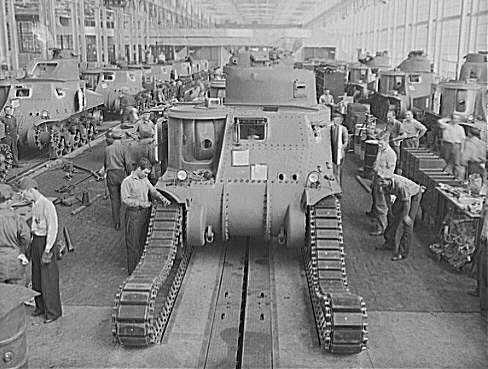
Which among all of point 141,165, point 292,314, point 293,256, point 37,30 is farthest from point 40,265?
point 37,30

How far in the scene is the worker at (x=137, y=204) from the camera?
10.1 meters

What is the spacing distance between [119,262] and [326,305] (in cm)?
417

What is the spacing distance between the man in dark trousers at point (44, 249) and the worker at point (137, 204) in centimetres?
164

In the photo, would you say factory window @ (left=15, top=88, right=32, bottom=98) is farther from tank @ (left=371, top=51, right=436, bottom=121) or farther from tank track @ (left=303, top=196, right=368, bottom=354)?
tank track @ (left=303, top=196, right=368, bottom=354)

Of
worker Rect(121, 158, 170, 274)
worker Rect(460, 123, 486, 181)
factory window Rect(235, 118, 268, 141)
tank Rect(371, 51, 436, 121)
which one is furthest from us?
tank Rect(371, 51, 436, 121)

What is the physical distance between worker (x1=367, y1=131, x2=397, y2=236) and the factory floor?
348 millimetres

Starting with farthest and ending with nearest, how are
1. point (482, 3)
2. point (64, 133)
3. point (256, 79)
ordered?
point (482, 3) → point (64, 133) → point (256, 79)

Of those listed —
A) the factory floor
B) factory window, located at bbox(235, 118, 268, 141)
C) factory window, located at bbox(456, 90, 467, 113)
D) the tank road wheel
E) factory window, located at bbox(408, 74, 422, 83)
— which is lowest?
the factory floor

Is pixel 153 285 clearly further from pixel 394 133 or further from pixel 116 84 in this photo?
pixel 116 84

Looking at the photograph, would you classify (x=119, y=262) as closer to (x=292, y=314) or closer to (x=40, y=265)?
(x=40, y=265)

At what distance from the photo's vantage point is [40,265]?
8648 millimetres

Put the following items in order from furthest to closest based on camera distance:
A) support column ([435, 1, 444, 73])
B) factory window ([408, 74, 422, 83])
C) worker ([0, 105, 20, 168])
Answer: support column ([435, 1, 444, 73]) < factory window ([408, 74, 422, 83]) < worker ([0, 105, 20, 168])

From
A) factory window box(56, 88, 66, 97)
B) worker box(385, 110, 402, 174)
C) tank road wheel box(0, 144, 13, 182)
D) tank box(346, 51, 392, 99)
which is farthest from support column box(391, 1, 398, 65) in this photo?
tank road wheel box(0, 144, 13, 182)

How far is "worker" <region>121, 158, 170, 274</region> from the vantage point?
33.0 feet
